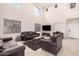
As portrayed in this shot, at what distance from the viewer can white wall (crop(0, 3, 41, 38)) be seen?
2795 mm

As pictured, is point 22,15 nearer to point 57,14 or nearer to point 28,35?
point 28,35

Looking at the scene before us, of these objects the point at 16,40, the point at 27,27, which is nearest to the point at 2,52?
the point at 16,40

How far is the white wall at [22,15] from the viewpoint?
9.17 feet

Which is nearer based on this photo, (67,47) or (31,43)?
(31,43)

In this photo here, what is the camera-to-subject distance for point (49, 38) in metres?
3.36

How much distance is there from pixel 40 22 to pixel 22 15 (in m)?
0.72

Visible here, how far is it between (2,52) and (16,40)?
3.03 ft

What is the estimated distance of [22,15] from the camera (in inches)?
119

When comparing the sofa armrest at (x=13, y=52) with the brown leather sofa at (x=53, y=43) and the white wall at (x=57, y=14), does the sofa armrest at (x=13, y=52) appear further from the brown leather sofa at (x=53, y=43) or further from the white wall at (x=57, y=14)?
the white wall at (x=57, y=14)

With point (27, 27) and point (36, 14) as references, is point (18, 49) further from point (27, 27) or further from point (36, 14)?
point (36, 14)

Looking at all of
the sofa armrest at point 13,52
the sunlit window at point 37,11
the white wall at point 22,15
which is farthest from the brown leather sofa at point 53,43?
the sofa armrest at point 13,52

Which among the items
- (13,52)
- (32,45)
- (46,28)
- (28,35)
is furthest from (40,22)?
(13,52)

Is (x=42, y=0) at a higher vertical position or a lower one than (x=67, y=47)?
higher

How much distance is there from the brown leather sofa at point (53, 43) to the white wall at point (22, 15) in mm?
894
